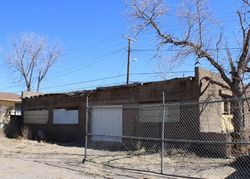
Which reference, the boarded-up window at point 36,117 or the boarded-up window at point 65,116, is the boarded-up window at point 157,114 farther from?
the boarded-up window at point 36,117

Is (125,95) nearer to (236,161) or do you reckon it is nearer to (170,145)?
(170,145)

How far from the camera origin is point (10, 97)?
62.0m

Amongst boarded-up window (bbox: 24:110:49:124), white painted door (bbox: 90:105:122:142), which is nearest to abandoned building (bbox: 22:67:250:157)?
white painted door (bbox: 90:105:122:142)

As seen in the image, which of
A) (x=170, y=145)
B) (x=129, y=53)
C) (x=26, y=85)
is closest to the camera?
(x=170, y=145)

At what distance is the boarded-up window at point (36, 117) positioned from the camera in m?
32.2

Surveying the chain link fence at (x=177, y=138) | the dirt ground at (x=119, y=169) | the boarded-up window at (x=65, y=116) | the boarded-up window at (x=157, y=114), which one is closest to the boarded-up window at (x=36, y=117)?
the boarded-up window at (x=65, y=116)

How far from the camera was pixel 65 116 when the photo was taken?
2969 centimetres

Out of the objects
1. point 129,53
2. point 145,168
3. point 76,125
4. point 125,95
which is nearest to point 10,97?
point 129,53

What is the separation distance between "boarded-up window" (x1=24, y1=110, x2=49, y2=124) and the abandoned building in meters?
1.47

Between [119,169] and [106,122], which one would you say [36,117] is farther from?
[119,169]

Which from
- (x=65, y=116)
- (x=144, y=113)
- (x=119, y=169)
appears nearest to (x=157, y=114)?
(x=144, y=113)

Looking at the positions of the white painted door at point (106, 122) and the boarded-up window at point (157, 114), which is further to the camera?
the white painted door at point (106, 122)

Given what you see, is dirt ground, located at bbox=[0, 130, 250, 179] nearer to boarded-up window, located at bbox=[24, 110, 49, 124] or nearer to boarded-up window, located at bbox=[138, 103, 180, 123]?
boarded-up window, located at bbox=[138, 103, 180, 123]

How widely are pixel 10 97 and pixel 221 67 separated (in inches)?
1802
